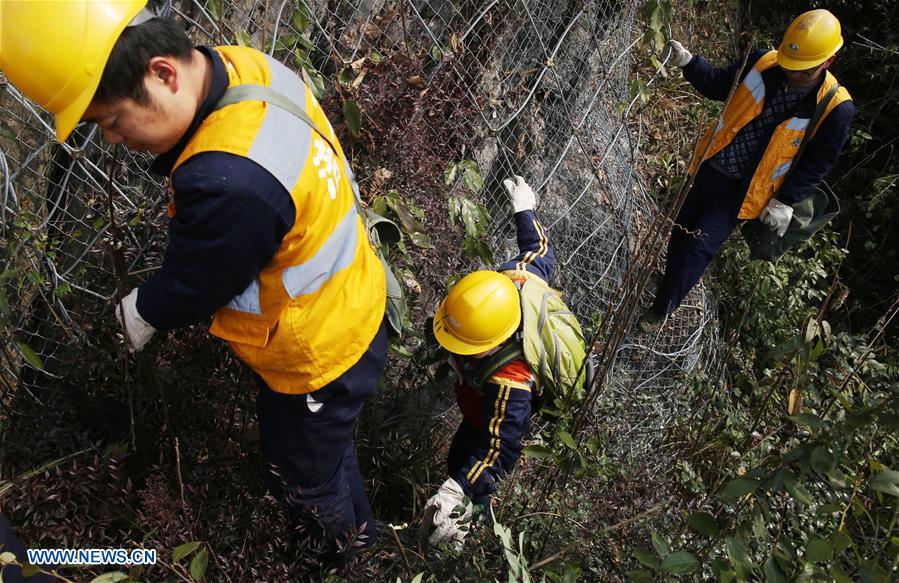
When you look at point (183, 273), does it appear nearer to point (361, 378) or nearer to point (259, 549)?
point (361, 378)

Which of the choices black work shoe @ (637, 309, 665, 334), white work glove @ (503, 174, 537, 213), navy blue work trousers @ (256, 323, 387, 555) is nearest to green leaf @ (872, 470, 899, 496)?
navy blue work trousers @ (256, 323, 387, 555)

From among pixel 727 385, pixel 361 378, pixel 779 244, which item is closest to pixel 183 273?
pixel 361 378

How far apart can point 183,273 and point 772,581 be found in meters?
1.32

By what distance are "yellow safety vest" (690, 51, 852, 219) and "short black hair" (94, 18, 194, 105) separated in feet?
8.55

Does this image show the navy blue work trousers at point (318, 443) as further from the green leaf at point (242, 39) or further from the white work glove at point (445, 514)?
the green leaf at point (242, 39)

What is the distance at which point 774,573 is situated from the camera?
4.19 feet

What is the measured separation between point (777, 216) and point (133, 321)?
3102 millimetres

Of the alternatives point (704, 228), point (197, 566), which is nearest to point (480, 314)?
point (197, 566)

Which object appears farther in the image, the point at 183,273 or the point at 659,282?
the point at 659,282

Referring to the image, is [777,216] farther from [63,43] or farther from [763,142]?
[63,43]

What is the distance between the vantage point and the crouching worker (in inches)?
89.4

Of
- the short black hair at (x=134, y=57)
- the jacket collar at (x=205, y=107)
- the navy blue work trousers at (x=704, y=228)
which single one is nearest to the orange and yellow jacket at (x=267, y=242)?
the jacket collar at (x=205, y=107)

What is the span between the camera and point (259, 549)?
1.93m

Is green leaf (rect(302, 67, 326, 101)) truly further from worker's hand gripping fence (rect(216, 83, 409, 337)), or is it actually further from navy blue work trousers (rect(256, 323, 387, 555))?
navy blue work trousers (rect(256, 323, 387, 555))
